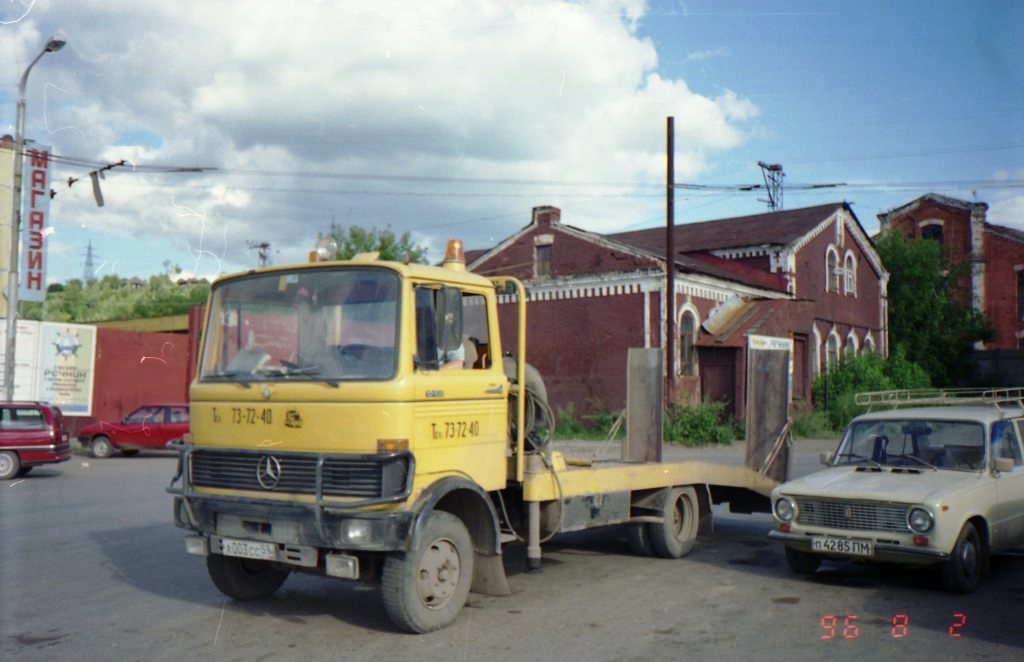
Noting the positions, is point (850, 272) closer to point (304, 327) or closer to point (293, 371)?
point (304, 327)

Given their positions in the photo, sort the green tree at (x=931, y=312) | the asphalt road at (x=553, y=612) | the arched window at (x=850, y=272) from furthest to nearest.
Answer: the green tree at (x=931, y=312), the arched window at (x=850, y=272), the asphalt road at (x=553, y=612)

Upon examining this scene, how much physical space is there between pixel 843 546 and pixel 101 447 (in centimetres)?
2289

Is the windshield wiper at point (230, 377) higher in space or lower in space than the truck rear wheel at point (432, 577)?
higher

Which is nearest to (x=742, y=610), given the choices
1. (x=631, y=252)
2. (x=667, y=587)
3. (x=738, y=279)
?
(x=667, y=587)

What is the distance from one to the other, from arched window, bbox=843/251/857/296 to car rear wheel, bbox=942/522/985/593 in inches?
1374

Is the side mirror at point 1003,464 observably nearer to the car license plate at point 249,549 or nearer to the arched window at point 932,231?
the car license plate at point 249,549

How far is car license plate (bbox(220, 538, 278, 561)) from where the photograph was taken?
6.36 metres

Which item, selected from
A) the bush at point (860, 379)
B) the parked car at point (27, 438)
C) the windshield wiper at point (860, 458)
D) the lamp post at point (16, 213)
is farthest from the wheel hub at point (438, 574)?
the bush at point (860, 379)

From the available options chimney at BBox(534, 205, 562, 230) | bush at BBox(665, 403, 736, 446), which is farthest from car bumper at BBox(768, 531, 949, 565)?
chimney at BBox(534, 205, 562, 230)

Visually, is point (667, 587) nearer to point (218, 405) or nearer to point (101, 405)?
point (218, 405)

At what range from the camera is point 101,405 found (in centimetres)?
3123

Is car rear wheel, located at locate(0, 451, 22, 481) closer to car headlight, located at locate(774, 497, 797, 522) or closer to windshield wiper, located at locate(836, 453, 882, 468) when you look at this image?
car headlight, located at locate(774, 497, 797, 522)

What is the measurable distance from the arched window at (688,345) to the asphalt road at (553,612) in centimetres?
2093

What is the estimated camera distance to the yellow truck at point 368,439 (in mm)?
6176
